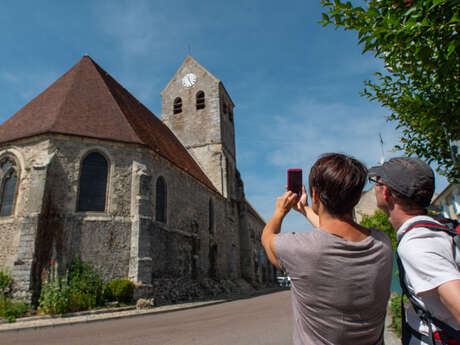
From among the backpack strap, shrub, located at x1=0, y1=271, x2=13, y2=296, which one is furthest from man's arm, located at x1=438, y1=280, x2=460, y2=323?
shrub, located at x1=0, y1=271, x2=13, y2=296

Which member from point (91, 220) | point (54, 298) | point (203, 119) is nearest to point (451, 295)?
point (54, 298)

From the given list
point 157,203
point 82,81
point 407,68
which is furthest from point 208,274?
point 407,68

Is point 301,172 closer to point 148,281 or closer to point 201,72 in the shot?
point 148,281

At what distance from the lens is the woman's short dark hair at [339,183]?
61.9 inches

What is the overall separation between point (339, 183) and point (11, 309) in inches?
486

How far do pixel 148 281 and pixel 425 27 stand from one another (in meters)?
12.7

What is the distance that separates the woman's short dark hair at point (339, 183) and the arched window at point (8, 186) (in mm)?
14880

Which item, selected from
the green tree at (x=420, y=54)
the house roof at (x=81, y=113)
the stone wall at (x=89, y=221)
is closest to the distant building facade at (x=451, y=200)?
the green tree at (x=420, y=54)

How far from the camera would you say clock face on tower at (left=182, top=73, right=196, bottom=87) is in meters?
29.0

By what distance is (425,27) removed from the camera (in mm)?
3639

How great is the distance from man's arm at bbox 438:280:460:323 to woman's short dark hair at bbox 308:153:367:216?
1.70 feet

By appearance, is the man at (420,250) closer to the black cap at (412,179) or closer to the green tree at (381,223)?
the black cap at (412,179)

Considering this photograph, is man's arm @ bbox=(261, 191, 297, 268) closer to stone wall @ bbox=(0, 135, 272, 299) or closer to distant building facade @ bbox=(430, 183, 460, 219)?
stone wall @ bbox=(0, 135, 272, 299)

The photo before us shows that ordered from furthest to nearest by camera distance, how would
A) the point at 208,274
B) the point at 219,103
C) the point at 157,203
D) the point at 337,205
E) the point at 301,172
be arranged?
the point at 219,103, the point at 208,274, the point at 157,203, the point at 301,172, the point at 337,205
